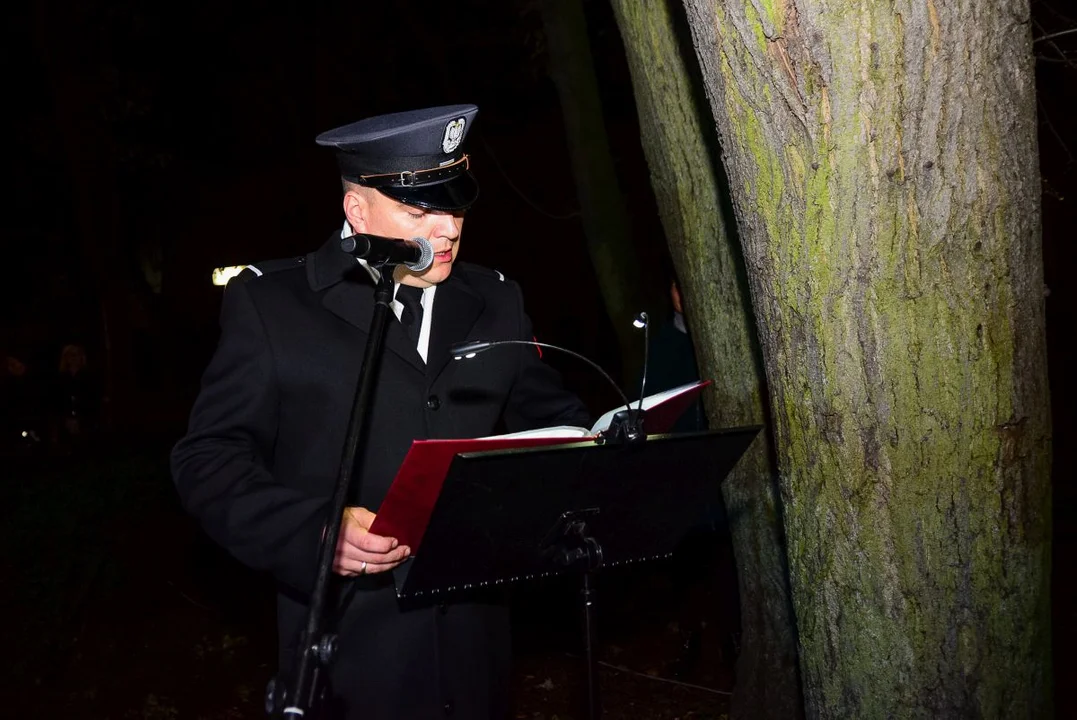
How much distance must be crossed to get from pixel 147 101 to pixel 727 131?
18.6m

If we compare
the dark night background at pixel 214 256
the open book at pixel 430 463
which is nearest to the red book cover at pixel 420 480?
the open book at pixel 430 463

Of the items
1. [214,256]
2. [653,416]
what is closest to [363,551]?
[653,416]

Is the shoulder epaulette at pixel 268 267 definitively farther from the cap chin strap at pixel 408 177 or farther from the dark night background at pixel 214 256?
the dark night background at pixel 214 256

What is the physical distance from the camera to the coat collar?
296 centimetres

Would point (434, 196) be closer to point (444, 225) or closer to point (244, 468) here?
point (444, 225)

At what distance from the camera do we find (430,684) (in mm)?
2912

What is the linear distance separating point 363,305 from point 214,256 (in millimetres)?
27358

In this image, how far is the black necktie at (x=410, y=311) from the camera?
3000 millimetres

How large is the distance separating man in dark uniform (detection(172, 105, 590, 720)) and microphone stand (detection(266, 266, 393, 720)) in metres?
0.55

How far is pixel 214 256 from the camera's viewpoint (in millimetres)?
28984

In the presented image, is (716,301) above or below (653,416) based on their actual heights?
above

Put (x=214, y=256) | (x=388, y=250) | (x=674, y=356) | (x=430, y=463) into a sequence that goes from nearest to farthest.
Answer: (x=430, y=463)
(x=388, y=250)
(x=674, y=356)
(x=214, y=256)

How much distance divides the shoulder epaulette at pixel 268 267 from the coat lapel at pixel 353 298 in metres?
0.08

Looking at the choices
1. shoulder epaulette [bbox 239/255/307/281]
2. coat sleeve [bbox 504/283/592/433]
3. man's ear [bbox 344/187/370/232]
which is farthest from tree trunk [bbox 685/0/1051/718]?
shoulder epaulette [bbox 239/255/307/281]
